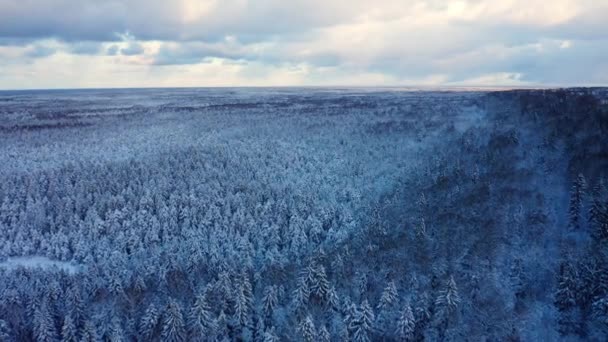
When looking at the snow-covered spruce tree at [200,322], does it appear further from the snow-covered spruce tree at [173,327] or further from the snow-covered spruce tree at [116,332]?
the snow-covered spruce tree at [116,332]

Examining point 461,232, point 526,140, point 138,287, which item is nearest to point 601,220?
point 461,232

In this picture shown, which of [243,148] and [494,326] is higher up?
[243,148]

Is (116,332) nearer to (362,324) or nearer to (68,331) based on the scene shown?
(68,331)

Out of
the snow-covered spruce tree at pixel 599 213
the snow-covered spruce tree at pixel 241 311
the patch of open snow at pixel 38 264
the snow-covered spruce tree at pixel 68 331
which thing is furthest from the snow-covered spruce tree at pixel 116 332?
the snow-covered spruce tree at pixel 599 213

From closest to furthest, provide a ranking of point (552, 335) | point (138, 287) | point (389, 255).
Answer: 1. point (552, 335)
2. point (138, 287)
3. point (389, 255)

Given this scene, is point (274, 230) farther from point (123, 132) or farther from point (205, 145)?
point (123, 132)

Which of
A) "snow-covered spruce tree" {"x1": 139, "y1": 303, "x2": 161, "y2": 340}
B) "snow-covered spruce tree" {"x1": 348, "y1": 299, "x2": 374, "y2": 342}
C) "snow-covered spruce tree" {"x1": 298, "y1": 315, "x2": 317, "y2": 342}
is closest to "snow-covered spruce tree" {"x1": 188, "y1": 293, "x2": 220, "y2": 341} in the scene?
"snow-covered spruce tree" {"x1": 139, "y1": 303, "x2": 161, "y2": 340}

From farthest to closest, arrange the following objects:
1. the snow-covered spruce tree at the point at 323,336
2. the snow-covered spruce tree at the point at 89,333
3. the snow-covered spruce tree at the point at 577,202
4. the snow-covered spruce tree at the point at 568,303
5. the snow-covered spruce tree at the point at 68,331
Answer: the snow-covered spruce tree at the point at 577,202
the snow-covered spruce tree at the point at 68,331
the snow-covered spruce tree at the point at 89,333
the snow-covered spruce tree at the point at 323,336
the snow-covered spruce tree at the point at 568,303
